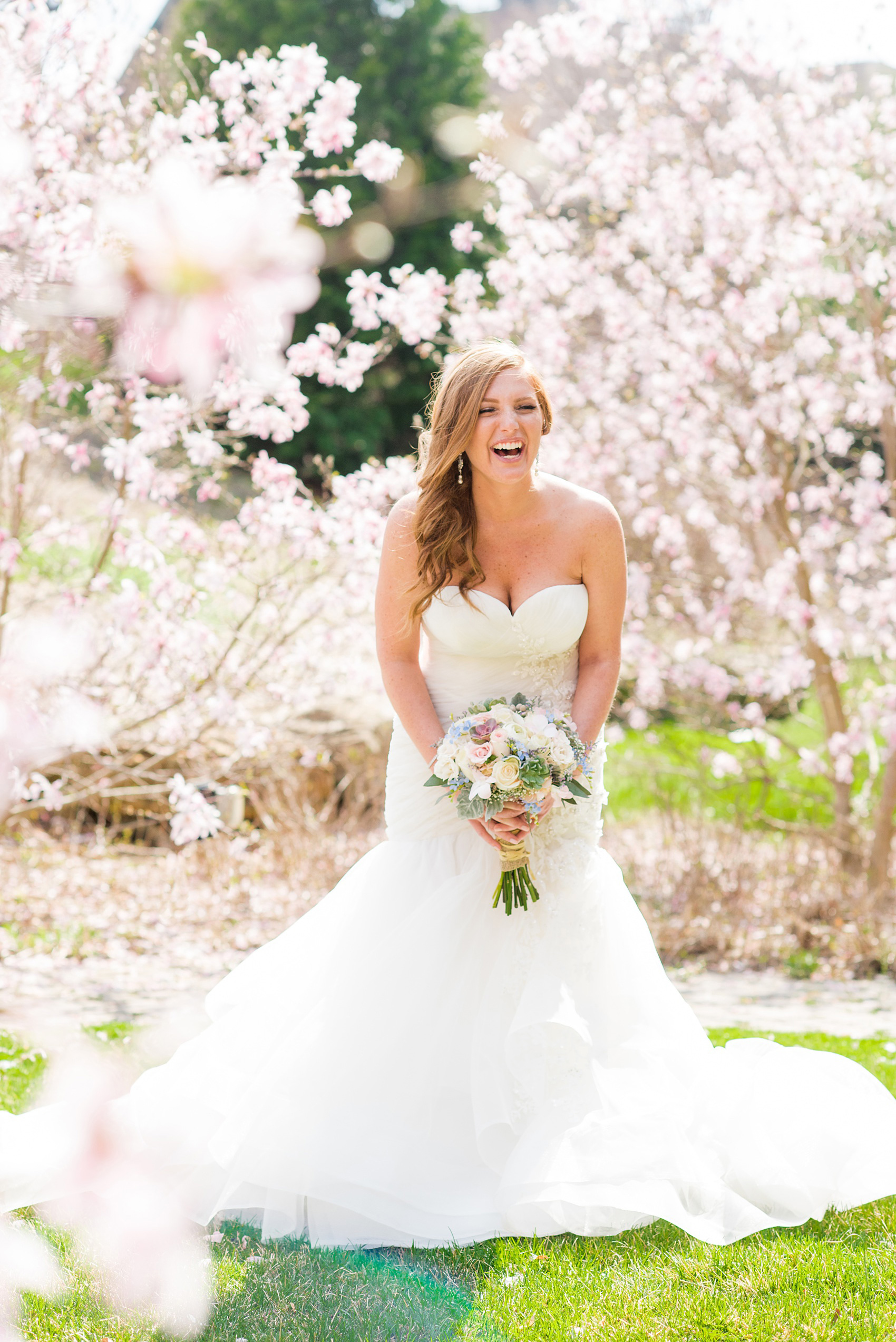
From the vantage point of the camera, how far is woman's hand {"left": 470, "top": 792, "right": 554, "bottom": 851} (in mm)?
2994

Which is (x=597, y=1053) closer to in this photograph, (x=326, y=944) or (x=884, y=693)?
(x=326, y=944)

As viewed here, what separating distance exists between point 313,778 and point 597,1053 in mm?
4945

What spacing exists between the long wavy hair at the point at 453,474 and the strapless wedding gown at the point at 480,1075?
0.09m

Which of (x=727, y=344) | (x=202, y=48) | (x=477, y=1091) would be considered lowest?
(x=477, y=1091)

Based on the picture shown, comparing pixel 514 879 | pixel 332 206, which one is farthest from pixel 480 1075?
Result: pixel 332 206

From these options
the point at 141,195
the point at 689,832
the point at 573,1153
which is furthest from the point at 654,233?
the point at 141,195

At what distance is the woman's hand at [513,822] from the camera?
299cm

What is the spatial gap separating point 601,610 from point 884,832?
3.71m

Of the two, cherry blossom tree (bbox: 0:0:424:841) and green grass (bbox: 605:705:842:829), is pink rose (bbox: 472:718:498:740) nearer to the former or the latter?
cherry blossom tree (bbox: 0:0:424:841)

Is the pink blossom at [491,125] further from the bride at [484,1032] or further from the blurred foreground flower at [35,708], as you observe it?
the blurred foreground flower at [35,708]

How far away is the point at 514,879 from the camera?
313 cm

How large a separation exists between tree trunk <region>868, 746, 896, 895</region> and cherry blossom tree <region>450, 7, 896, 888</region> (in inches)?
0.5

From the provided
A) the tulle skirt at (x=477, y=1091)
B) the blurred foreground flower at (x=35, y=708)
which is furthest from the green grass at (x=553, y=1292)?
the blurred foreground flower at (x=35, y=708)

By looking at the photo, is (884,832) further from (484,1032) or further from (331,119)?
(331,119)
